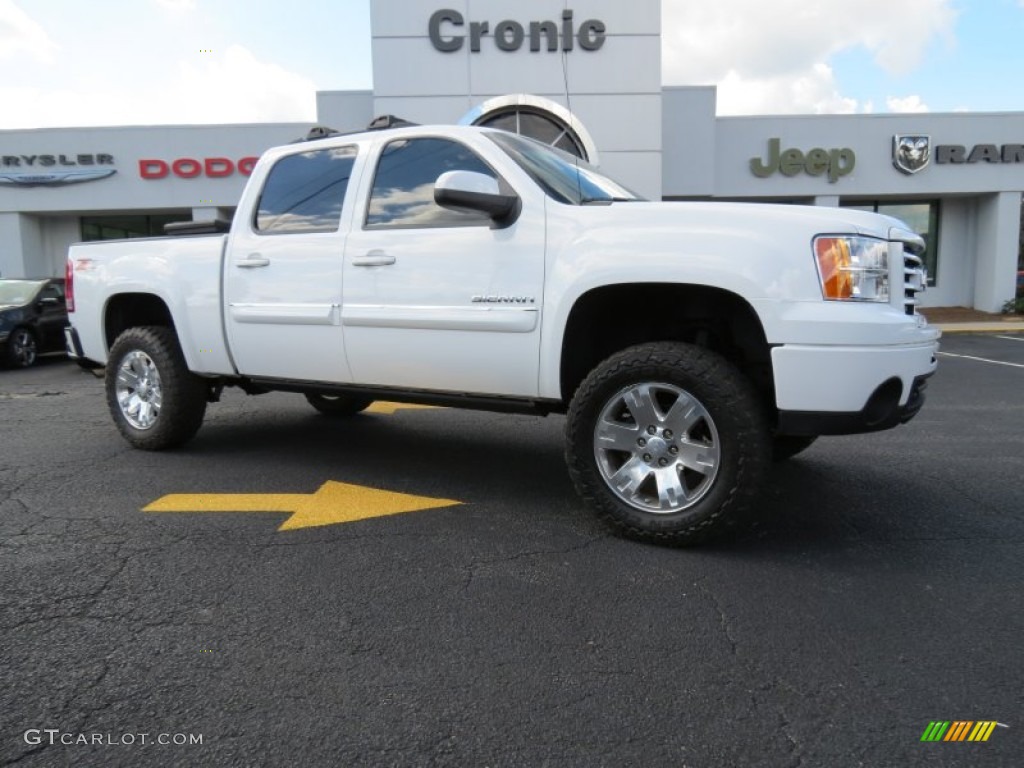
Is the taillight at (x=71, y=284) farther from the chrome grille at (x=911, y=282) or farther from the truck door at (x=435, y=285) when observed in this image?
the chrome grille at (x=911, y=282)

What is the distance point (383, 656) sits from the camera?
2443 millimetres

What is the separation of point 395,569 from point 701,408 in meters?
1.51

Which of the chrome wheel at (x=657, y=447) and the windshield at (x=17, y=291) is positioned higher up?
the windshield at (x=17, y=291)

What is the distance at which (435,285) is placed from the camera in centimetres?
381

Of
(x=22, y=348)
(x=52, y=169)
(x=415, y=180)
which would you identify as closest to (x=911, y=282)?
(x=415, y=180)

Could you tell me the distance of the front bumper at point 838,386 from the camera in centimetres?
296

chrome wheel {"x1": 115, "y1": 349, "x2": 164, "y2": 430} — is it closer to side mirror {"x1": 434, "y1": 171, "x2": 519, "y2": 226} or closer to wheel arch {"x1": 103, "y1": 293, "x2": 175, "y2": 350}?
wheel arch {"x1": 103, "y1": 293, "x2": 175, "y2": 350}

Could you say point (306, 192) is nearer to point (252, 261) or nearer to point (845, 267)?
point (252, 261)

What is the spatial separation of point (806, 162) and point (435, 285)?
62.1 feet

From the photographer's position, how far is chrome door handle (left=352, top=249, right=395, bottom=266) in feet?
13.0

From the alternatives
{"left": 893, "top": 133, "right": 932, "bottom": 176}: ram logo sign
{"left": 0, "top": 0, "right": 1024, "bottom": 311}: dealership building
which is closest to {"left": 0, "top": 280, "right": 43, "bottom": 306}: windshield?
{"left": 0, "top": 0, "right": 1024, "bottom": 311}: dealership building

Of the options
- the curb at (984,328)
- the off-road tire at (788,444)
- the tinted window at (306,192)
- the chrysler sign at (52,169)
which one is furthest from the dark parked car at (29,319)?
the curb at (984,328)

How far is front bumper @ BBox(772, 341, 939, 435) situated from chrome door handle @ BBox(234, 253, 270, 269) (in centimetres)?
305

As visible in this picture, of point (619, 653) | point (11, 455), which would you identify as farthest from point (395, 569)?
point (11, 455)
